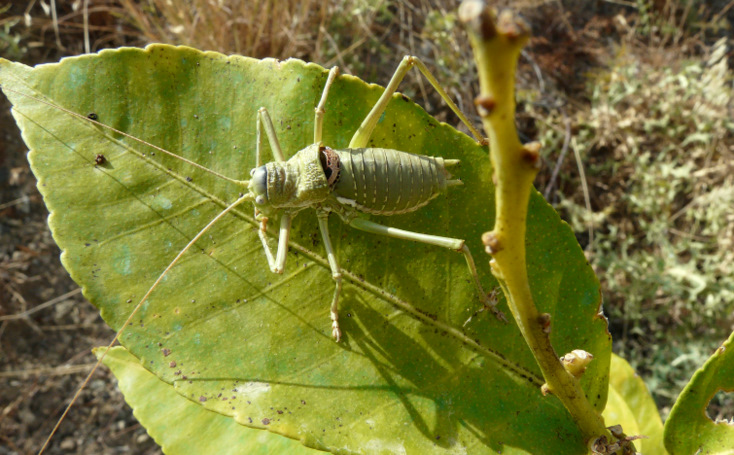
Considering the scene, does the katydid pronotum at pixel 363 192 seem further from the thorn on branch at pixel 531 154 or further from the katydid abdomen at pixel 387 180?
the thorn on branch at pixel 531 154

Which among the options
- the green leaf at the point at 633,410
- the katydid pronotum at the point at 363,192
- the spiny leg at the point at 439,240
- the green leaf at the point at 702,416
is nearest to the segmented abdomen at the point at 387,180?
the katydid pronotum at the point at 363,192

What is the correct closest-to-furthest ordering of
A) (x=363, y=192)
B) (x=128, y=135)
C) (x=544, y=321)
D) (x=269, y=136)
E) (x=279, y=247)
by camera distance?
(x=544, y=321) < (x=128, y=135) < (x=279, y=247) < (x=269, y=136) < (x=363, y=192)

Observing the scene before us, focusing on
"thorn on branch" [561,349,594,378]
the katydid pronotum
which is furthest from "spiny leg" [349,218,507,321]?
"thorn on branch" [561,349,594,378]

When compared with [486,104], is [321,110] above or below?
below

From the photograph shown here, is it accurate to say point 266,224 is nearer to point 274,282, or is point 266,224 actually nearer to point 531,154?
point 274,282

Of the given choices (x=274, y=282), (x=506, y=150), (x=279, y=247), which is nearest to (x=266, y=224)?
(x=279, y=247)

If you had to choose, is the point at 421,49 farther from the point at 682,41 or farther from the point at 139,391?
the point at 139,391

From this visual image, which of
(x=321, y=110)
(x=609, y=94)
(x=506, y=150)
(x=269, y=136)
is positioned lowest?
(x=609, y=94)
